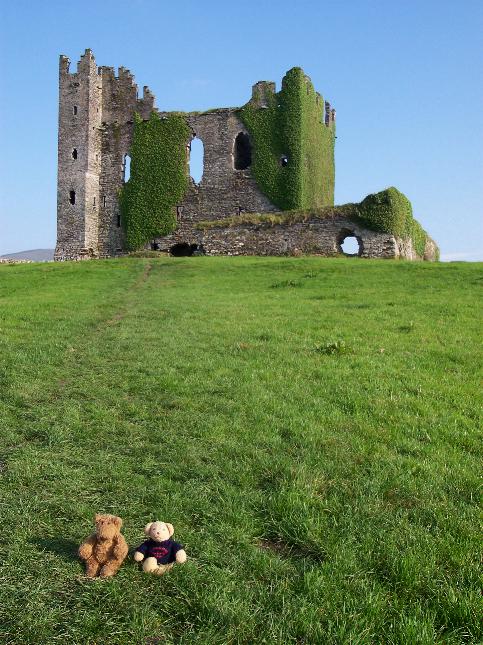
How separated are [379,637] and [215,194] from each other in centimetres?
4345

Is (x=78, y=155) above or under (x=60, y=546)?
above

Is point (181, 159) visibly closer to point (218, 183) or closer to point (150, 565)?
point (218, 183)

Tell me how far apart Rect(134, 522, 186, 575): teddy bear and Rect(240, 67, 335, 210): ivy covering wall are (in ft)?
132

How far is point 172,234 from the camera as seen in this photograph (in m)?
46.1

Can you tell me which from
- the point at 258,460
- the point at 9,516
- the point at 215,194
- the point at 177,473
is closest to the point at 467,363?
the point at 258,460

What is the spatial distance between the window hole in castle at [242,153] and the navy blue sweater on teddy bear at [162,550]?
1747 inches

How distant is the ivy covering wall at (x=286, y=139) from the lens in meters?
43.0

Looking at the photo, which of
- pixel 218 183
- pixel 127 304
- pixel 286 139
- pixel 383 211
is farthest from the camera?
pixel 218 183

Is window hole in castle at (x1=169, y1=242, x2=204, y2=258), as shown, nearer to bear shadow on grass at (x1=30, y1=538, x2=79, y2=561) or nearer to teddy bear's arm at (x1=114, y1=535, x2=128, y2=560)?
bear shadow on grass at (x1=30, y1=538, x2=79, y2=561)

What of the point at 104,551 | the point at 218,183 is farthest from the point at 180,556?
the point at 218,183

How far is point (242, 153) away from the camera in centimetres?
4678

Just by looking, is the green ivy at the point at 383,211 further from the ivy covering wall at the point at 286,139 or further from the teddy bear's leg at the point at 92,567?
the teddy bear's leg at the point at 92,567

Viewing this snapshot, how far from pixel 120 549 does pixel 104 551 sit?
124 millimetres

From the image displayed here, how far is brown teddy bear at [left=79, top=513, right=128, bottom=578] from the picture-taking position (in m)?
4.21
